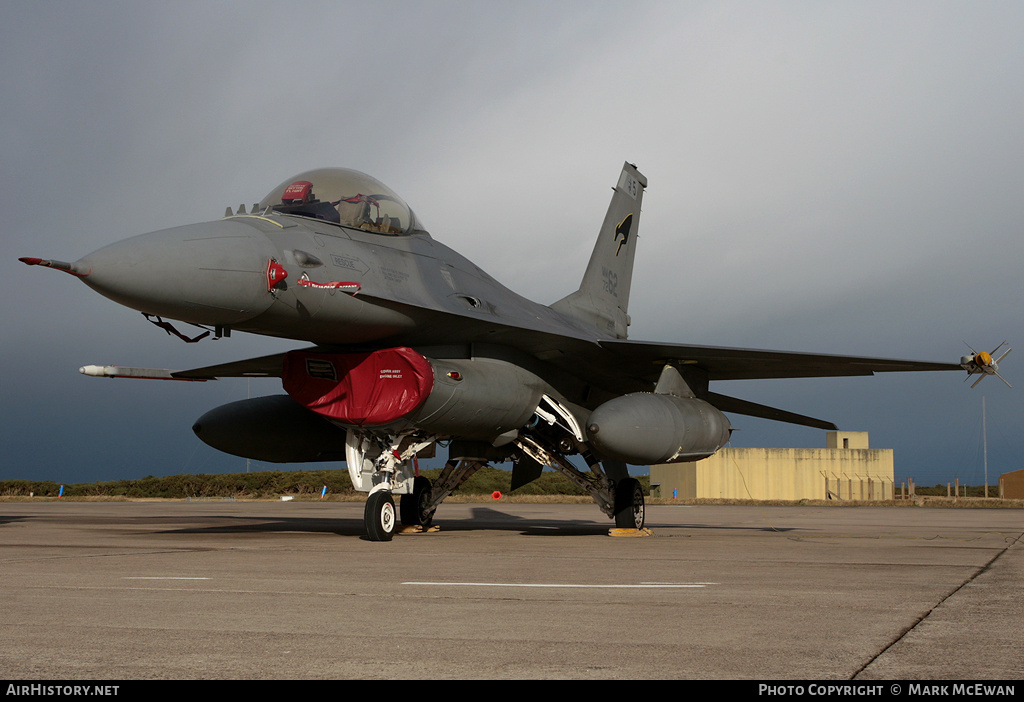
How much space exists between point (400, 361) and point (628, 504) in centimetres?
474

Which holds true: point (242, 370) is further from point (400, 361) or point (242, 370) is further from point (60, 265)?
point (60, 265)

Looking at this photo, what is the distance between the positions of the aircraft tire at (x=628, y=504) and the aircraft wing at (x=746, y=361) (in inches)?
68.7

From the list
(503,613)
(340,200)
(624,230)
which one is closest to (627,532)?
(624,230)

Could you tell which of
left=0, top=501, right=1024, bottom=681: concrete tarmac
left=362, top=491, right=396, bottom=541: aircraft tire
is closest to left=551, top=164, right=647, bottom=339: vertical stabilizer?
left=362, top=491, right=396, bottom=541: aircraft tire

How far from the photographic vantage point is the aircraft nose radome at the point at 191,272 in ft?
25.3

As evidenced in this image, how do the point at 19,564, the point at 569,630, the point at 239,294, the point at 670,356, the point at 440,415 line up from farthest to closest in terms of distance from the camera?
the point at 670,356 → the point at 440,415 → the point at 239,294 → the point at 19,564 → the point at 569,630

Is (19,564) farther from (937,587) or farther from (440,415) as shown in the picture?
(937,587)

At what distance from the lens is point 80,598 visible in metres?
5.16

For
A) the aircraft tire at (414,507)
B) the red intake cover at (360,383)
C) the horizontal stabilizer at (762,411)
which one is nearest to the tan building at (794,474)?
the horizontal stabilizer at (762,411)

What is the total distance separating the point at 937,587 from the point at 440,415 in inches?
225

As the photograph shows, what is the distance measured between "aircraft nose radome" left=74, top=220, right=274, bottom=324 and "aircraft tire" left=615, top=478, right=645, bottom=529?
21.6 feet

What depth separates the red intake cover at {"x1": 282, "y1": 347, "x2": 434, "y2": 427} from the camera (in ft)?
33.2
